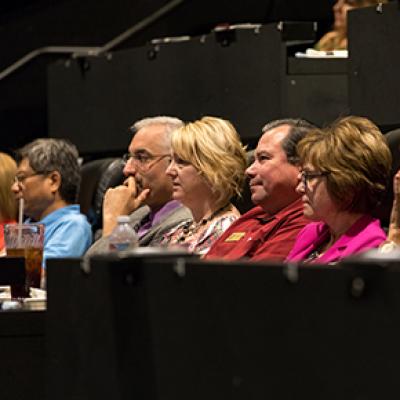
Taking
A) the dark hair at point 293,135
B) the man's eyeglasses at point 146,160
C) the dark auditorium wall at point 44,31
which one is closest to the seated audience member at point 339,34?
the man's eyeglasses at point 146,160

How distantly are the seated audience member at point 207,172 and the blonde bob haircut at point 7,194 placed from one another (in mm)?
1314

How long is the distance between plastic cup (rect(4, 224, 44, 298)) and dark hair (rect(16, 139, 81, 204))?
164 centimetres

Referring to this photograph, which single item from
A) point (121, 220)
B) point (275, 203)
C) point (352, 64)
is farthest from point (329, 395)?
point (352, 64)

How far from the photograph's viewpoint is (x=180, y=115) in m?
5.19

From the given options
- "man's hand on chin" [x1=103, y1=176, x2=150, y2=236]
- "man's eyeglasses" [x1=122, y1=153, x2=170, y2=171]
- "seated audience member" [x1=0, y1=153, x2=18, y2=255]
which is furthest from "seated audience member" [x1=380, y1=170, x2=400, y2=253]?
"seated audience member" [x1=0, y1=153, x2=18, y2=255]

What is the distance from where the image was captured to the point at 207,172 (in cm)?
352

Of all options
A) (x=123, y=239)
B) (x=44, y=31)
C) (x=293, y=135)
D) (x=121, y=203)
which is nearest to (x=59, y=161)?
(x=121, y=203)

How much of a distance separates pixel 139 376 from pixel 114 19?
5630 millimetres

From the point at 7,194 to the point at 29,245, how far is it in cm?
182

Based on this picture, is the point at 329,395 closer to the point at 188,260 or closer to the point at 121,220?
the point at 188,260

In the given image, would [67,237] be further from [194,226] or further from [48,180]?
[194,226]

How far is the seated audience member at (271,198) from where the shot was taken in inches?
125

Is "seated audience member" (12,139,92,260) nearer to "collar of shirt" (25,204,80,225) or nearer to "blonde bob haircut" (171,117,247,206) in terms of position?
Answer: "collar of shirt" (25,204,80,225)

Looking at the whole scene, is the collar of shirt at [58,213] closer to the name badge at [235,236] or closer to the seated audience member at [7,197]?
the seated audience member at [7,197]
